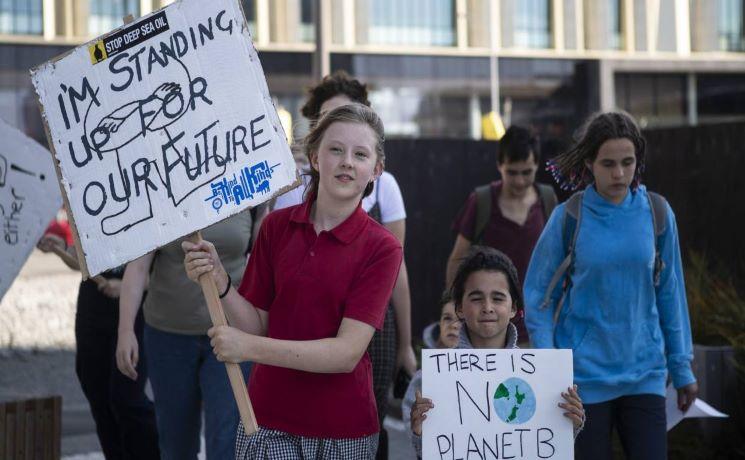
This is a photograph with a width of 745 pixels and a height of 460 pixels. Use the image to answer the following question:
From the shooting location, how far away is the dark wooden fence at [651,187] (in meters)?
9.51

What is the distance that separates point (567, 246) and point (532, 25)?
3481 cm

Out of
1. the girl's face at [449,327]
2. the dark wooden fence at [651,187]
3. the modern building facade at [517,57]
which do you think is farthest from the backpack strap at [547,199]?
the modern building facade at [517,57]

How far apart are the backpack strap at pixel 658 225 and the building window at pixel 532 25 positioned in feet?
113

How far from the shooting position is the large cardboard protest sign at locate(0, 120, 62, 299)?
4973 millimetres

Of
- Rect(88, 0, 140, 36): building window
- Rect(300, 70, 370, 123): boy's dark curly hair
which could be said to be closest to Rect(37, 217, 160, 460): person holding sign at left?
Rect(300, 70, 370, 123): boy's dark curly hair

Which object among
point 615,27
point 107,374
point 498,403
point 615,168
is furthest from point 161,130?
point 615,27

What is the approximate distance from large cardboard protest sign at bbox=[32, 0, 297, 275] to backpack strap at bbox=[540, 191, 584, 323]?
1563mm

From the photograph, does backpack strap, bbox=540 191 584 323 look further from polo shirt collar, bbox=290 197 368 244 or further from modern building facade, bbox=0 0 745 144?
modern building facade, bbox=0 0 745 144

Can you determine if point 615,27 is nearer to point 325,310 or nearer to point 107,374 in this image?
point 107,374

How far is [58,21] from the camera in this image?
34594mm

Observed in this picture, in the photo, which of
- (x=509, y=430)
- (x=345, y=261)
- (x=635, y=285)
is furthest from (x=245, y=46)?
(x=635, y=285)

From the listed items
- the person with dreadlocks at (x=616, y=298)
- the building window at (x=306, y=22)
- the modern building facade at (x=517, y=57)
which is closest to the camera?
the person with dreadlocks at (x=616, y=298)

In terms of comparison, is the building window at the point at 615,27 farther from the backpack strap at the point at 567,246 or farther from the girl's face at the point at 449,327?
the backpack strap at the point at 567,246

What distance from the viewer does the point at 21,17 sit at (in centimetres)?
3419
